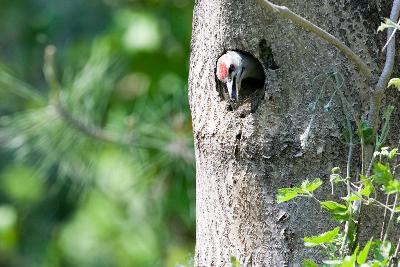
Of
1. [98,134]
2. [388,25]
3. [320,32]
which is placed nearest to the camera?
[388,25]

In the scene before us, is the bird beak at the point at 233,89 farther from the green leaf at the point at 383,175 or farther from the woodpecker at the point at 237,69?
the green leaf at the point at 383,175

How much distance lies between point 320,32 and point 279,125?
262 mm

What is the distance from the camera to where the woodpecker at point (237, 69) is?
1.88m

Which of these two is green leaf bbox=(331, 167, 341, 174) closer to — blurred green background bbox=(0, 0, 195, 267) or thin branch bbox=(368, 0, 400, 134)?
thin branch bbox=(368, 0, 400, 134)

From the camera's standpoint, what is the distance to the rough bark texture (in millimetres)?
1829

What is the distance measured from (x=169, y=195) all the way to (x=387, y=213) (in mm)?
2699

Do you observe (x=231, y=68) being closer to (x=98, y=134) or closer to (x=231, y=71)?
(x=231, y=71)

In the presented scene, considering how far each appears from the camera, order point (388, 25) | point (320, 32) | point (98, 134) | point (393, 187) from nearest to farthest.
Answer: point (393, 187) → point (388, 25) → point (320, 32) → point (98, 134)

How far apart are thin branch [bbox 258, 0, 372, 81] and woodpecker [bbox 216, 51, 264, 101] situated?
233mm

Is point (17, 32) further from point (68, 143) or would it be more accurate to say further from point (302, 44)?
point (302, 44)

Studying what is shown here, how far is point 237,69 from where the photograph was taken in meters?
1.86

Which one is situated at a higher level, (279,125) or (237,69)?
(237,69)

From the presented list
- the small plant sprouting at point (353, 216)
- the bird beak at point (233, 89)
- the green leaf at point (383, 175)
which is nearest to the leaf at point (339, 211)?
the small plant sprouting at point (353, 216)

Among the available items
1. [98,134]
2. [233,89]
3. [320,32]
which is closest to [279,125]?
[233,89]
